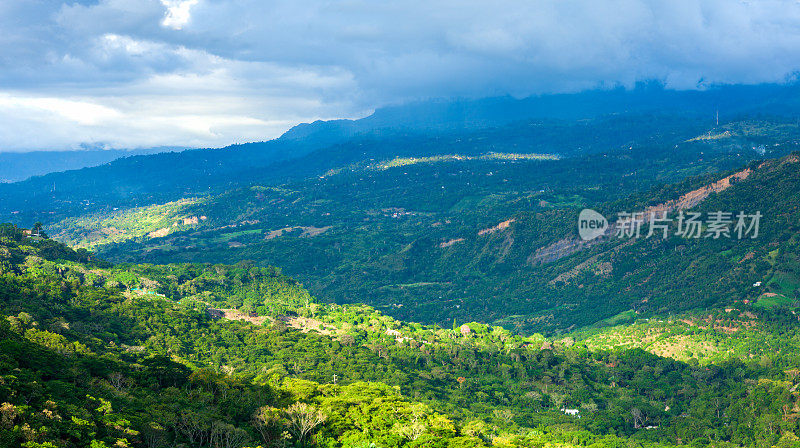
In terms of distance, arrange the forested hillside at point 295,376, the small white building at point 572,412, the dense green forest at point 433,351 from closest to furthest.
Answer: the forested hillside at point 295,376 < the dense green forest at point 433,351 < the small white building at point 572,412

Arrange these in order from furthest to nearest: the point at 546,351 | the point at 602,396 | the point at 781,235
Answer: the point at 781,235, the point at 546,351, the point at 602,396

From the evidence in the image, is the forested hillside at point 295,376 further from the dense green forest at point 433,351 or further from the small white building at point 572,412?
the small white building at point 572,412

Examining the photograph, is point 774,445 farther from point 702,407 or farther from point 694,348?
point 694,348

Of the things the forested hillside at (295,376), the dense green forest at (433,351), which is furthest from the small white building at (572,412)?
the forested hillside at (295,376)

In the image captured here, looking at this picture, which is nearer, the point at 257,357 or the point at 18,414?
the point at 18,414

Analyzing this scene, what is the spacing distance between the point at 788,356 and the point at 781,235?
45805mm

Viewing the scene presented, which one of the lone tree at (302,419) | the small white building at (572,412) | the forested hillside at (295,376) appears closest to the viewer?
the forested hillside at (295,376)

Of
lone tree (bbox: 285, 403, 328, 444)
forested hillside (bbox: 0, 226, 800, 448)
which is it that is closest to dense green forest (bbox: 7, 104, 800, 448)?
lone tree (bbox: 285, 403, 328, 444)

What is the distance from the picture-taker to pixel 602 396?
91.2 m

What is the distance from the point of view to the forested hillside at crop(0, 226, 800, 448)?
44219 mm

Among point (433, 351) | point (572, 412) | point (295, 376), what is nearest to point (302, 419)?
point (295, 376)

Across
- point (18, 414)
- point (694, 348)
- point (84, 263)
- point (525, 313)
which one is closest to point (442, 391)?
point (694, 348)

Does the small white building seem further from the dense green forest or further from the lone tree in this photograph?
the lone tree

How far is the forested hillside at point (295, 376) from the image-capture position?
145 ft
